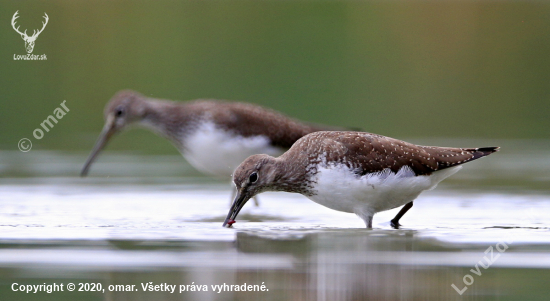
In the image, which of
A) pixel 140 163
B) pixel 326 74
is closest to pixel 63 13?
pixel 326 74

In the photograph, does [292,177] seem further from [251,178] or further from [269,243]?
[269,243]

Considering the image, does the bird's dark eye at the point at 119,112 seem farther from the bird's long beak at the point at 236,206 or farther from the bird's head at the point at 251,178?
the bird's long beak at the point at 236,206

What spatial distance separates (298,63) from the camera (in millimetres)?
23797

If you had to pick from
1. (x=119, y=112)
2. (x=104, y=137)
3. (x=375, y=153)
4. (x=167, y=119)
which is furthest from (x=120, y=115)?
(x=375, y=153)

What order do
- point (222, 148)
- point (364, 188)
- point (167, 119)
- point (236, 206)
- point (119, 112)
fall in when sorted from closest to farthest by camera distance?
1. point (364, 188)
2. point (236, 206)
3. point (222, 148)
4. point (167, 119)
5. point (119, 112)

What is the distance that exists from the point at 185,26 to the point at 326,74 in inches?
203

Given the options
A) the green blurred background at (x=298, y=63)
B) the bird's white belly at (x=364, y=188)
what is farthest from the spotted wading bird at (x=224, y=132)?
the green blurred background at (x=298, y=63)

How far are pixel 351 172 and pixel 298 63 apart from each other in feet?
48.9

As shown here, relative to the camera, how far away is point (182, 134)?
12219 mm

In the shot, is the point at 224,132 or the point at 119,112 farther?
the point at 119,112

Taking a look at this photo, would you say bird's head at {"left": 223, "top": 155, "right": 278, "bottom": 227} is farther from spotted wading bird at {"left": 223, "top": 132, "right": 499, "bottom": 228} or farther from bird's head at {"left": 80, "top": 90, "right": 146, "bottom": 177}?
bird's head at {"left": 80, "top": 90, "right": 146, "bottom": 177}

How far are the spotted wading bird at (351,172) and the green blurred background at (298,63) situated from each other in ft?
31.3

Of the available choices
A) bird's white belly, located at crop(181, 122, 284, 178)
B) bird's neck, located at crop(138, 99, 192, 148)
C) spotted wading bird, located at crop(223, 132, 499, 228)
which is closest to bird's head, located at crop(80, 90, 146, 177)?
bird's neck, located at crop(138, 99, 192, 148)

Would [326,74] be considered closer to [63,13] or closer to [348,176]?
[63,13]
